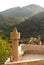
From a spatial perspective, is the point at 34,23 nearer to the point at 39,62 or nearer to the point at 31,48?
the point at 31,48

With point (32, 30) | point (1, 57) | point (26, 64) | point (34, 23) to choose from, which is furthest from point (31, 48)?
point (34, 23)

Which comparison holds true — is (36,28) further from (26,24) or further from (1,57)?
(1,57)

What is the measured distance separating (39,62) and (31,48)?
5.83m

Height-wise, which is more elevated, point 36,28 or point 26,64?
point 36,28

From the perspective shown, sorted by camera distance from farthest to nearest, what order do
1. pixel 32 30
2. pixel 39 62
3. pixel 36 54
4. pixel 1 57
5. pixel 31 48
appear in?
pixel 32 30 < pixel 1 57 < pixel 31 48 < pixel 36 54 < pixel 39 62

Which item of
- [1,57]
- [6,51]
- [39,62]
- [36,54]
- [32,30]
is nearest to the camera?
[39,62]

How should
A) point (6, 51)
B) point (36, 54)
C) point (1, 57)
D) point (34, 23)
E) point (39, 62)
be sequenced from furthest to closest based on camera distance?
point (34, 23) → point (6, 51) → point (1, 57) → point (36, 54) → point (39, 62)

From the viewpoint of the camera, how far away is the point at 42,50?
1368 centimetres

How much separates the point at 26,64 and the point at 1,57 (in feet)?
47.1

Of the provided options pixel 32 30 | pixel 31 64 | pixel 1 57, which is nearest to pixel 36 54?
pixel 31 64

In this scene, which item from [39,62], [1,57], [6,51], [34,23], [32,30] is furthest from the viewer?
Result: [34,23]

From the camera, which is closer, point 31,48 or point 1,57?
point 31,48

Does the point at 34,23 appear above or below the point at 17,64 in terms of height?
above

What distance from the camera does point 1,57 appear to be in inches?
901
